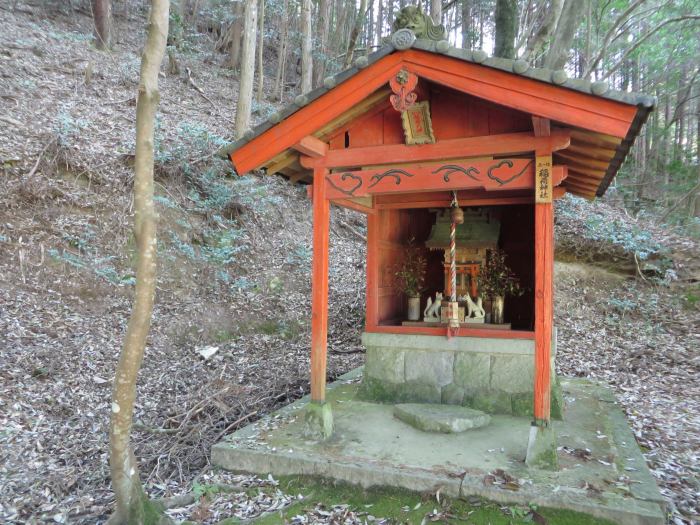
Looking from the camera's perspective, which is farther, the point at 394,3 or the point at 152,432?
the point at 394,3

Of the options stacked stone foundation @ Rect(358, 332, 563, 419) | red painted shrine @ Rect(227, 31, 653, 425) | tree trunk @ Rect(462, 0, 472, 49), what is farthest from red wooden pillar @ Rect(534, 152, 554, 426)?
tree trunk @ Rect(462, 0, 472, 49)

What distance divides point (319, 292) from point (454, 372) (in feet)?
6.39

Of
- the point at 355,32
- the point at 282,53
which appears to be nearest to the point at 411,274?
the point at 355,32

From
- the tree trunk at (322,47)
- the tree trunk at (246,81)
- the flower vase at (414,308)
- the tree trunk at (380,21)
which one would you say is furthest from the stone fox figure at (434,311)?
the tree trunk at (380,21)

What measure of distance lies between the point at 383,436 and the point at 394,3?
24634mm

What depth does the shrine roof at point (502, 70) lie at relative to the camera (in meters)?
3.24

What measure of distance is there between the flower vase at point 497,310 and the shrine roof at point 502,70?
1.94m

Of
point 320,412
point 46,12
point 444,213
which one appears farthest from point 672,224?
point 46,12

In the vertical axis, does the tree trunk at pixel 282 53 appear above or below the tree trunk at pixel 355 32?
above

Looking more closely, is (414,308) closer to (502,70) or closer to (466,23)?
(502,70)

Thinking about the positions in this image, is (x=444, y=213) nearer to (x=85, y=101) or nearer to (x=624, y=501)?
(x=624, y=501)

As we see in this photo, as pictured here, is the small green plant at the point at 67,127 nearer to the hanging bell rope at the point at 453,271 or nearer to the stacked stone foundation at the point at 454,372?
the stacked stone foundation at the point at 454,372

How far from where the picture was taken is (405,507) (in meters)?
3.37

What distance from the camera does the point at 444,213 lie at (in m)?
6.13
